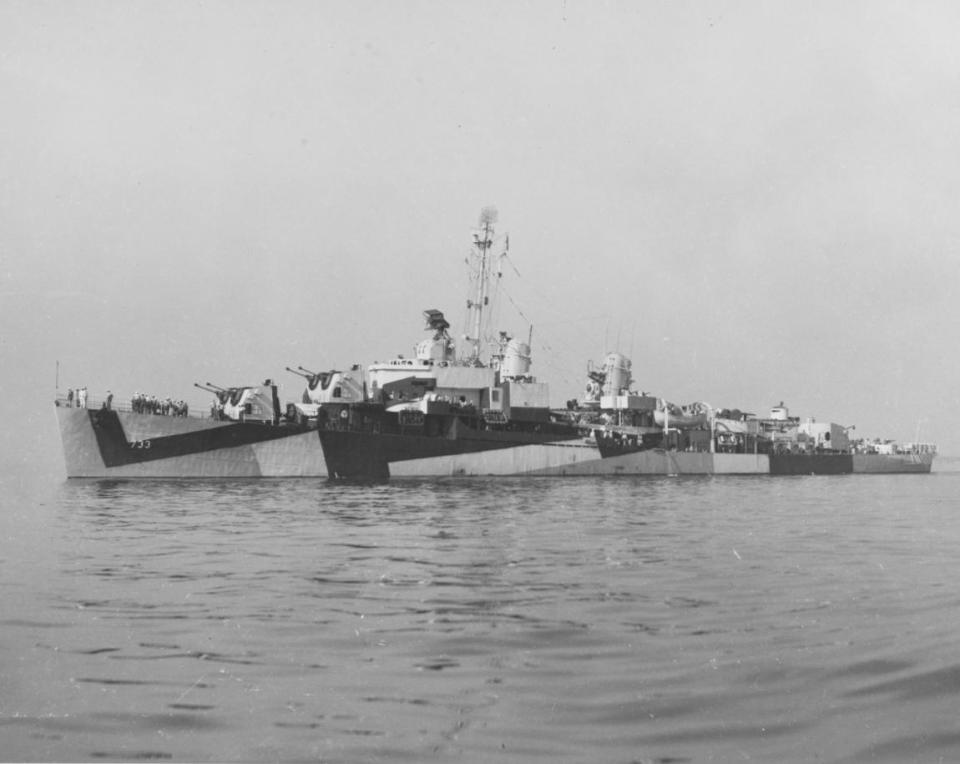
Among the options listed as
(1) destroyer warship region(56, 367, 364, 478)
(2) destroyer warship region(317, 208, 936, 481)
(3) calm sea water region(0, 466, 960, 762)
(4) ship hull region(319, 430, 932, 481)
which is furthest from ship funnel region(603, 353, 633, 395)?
(3) calm sea water region(0, 466, 960, 762)

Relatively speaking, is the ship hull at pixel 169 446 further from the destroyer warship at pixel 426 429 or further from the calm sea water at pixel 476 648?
the calm sea water at pixel 476 648

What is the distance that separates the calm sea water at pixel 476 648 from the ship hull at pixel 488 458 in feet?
71.7

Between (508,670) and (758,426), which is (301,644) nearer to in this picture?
(508,670)

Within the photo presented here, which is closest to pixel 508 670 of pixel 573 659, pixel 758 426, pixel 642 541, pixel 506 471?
pixel 573 659

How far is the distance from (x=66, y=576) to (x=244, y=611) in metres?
3.40

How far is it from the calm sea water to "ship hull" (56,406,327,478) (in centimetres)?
1911

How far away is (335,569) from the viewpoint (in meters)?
11.2

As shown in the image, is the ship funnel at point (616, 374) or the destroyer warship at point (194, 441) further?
the ship funnel at point (616, 374)

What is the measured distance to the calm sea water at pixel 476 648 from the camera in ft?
16.1

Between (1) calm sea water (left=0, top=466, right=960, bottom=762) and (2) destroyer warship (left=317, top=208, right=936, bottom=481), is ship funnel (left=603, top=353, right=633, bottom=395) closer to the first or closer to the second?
(2) destroyer warship (left=317, top=208, right=936, bottom=481)

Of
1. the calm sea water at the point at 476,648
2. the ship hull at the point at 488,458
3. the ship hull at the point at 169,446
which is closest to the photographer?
the calm sea water at the point at 476,648

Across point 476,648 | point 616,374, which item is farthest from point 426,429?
point 476,648

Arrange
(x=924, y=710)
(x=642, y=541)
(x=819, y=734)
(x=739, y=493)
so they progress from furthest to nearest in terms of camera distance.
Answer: (x=739, y=493) < (x=642, y=541) < (x=924, y=710) < (x=819, y=734)

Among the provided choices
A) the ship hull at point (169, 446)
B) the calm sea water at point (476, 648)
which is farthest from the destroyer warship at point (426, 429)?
the calm sea water at point (476, 648)
